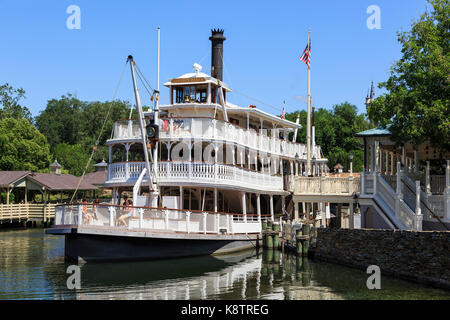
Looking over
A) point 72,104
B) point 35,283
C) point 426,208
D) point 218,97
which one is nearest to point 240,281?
point 35,283

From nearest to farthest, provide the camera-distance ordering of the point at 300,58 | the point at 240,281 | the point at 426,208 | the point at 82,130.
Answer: the point at 240,281 → the point at 426,208 → the point at 300,58 → the point at 82,130

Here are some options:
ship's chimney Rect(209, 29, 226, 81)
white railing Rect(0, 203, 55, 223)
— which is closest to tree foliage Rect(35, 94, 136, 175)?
white railing Rect(0, 203, 55, 223)

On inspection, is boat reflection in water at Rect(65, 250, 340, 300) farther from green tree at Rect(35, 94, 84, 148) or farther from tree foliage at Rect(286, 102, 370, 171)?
green tree at Rect(35, 94, 84, 148)

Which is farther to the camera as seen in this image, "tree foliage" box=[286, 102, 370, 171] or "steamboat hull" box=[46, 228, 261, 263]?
"tree foliage" box=[286, 102, 370, 171]

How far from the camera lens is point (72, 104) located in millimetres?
102750

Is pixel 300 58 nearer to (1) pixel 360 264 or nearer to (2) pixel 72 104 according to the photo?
(1) pixel 360 264

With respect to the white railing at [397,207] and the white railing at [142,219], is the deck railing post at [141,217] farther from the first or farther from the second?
the white railing at [397,207]

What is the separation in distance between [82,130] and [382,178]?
235 ft

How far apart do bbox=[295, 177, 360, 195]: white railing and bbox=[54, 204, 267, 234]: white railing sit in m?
6.11

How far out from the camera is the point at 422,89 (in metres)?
23.8

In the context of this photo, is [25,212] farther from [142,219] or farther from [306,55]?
[142,219]

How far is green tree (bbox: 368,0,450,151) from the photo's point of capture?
22828 mm

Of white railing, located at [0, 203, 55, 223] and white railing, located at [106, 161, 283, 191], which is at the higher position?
white railing, located at [106, 161, 283, 191]

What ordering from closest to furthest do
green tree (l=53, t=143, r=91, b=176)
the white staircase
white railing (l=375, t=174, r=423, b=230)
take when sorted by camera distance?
1. white railing (l=375, t=174, r=423, b=230)
2. the white staircase
3. green tree (l=53, t=143, r=91, b=176)
